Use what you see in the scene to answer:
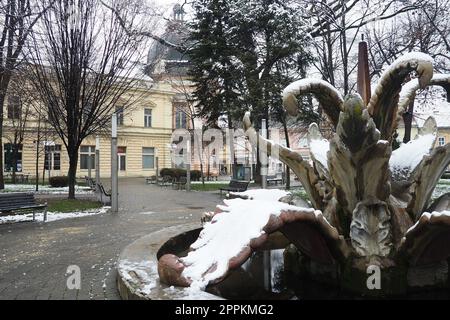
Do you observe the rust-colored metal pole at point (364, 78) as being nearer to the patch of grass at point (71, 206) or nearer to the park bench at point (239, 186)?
Result: the patch of grass at point (71, 206)

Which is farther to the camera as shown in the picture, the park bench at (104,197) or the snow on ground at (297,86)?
the park bench at (104,197)

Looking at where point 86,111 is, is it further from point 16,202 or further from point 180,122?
point 180,122

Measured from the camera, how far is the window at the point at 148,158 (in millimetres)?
49188

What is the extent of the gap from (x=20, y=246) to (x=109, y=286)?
3.64m

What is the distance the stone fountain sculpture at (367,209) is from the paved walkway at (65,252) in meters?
1.87

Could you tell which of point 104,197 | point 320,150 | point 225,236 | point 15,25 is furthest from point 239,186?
point 225,236

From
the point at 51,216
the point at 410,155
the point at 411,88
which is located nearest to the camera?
the point at 410,155

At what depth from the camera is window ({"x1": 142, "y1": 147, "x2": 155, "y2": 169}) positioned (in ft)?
161

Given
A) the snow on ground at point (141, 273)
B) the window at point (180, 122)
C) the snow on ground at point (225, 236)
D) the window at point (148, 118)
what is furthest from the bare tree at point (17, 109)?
the window at point (180, 122)

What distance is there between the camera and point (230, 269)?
2771 millimetres

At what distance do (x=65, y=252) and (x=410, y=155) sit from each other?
17.8 ft

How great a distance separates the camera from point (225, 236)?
304 centimetres

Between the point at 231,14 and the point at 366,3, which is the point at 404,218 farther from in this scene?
the point at 231,14
